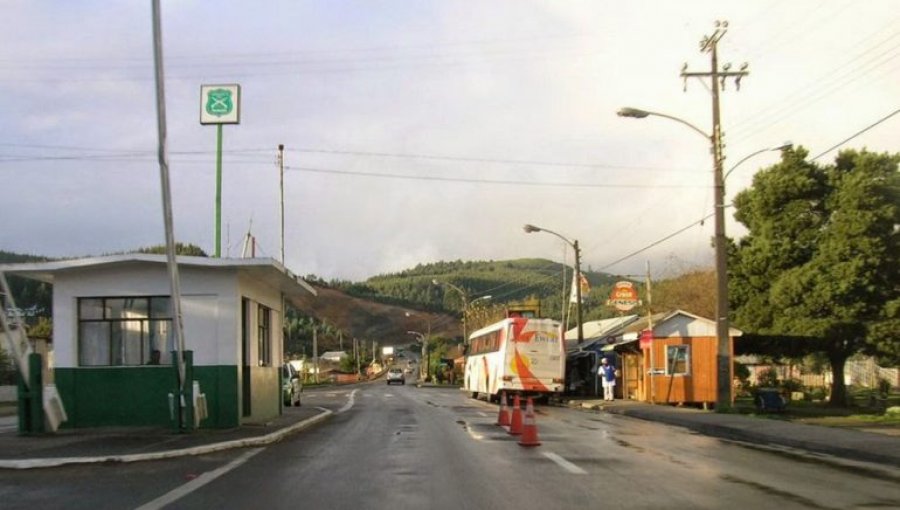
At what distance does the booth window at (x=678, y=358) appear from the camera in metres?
32.7

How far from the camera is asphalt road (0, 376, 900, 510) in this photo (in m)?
9.12

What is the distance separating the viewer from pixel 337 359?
453ft

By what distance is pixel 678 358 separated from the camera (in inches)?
1292

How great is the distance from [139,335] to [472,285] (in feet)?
359

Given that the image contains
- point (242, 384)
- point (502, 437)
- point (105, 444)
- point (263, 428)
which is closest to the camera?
point (105, 444)

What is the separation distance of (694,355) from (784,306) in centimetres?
474

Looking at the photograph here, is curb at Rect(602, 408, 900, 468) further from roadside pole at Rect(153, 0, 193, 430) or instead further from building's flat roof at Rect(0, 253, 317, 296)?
roadside pole at Rect(153, 0, 193, 430)

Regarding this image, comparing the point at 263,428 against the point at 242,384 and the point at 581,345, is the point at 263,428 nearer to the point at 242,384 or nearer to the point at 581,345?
the point at 242,384

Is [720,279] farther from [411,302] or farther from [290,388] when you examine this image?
[411,302]

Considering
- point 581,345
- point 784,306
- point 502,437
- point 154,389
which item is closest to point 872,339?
point 784,306

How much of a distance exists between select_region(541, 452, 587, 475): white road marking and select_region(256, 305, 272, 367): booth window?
1046 cm

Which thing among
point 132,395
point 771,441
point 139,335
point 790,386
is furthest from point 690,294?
point 132,395

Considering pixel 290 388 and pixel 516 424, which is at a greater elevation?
pixel 516 424

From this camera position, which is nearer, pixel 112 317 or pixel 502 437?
pixel 502 437
